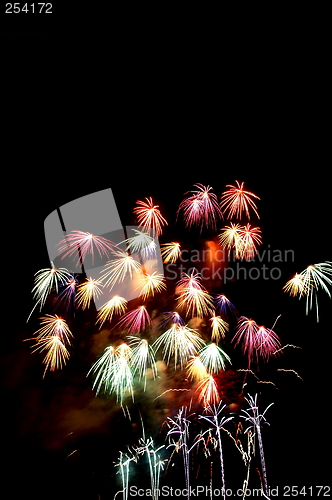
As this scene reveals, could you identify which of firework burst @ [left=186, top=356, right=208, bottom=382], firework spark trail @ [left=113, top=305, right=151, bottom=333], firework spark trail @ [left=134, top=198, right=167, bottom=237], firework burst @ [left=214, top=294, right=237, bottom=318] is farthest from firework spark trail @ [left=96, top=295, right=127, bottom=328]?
firework burst @ [left=214, top=294, right=237, bottom=318]

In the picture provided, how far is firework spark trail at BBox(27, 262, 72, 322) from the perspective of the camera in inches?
596

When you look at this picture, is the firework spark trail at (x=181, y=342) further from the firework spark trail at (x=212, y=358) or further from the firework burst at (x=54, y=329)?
the firework burst at (x=54, y=329)

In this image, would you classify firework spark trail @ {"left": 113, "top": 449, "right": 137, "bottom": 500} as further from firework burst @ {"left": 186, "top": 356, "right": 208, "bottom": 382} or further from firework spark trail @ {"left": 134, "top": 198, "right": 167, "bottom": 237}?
firework spark trail @ {"left": 134, "top": 198, "right": 167, "bottom": 237}

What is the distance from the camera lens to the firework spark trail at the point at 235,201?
1610 centimetres

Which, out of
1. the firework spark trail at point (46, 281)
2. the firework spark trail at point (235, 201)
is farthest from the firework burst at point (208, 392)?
the firework spark trail at point (235, 201)

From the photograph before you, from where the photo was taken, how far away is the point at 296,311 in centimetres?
1548

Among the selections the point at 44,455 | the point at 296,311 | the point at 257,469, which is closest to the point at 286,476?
the point at 257,469

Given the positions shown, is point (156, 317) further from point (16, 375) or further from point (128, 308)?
point (16, 375)

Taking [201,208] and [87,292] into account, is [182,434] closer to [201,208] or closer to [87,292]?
[87,292]

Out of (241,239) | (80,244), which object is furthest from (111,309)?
(241,239)

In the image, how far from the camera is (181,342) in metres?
14.4

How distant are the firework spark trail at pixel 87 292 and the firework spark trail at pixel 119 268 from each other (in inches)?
14.9

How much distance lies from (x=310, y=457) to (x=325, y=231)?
9444 mm

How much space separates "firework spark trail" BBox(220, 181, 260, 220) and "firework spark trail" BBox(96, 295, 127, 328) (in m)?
6.38
